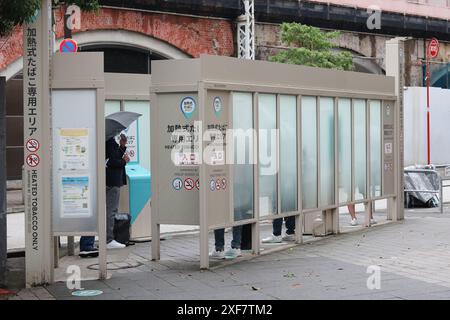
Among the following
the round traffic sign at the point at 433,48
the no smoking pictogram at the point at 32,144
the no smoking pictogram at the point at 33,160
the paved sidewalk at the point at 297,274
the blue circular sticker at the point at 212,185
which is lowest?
the paved sidewalk at the point at 297,274

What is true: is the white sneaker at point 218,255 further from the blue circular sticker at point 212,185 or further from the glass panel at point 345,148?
the glass panel at point 345,148

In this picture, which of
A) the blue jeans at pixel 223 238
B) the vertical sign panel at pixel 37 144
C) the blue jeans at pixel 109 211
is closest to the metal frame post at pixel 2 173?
the vertical sign panel at pixel 37 144

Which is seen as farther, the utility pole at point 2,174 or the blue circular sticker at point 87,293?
the utility pole at point 2,174

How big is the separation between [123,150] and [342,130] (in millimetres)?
3797

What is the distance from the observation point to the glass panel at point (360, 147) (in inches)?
513

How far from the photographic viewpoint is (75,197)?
8.73 meters

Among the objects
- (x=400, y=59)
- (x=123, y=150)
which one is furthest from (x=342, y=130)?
(x=123, y=150)

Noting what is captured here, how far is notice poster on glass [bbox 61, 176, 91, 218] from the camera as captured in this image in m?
8.72

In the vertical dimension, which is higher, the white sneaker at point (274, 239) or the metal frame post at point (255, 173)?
the metal frame post at point (255, 173)

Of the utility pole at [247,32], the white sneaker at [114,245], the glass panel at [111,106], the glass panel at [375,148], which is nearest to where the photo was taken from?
the white sneaker at [114,245]

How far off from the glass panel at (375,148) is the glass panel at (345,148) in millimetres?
901
